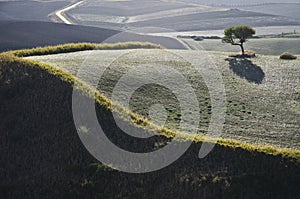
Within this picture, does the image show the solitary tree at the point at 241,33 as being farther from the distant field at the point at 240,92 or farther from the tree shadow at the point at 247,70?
the distant field at the point at 240,92

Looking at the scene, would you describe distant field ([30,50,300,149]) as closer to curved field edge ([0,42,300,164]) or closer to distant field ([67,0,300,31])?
curved field edge ([0,42,300,164])

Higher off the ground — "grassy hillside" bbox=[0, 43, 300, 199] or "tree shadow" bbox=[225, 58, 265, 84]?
"tree shadow" bbox=[225, 58, 265, 84]

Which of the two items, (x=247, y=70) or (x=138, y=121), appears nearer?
(x=138, y=121)

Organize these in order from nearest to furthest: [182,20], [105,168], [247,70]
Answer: [105,168] < [247,70] < [182,20]

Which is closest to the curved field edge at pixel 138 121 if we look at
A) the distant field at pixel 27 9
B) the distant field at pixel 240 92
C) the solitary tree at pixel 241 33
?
the distant field at pixel 240 92

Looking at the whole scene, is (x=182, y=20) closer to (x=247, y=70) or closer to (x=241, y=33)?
(x=241, y=33)

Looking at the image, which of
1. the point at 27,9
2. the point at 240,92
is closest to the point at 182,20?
the point at 27,9

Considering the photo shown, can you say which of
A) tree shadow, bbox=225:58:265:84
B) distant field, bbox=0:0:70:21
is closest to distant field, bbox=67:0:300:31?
distant field, bbox=0:0:70:21

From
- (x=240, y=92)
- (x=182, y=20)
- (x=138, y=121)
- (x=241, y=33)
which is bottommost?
(x=240, y=92)

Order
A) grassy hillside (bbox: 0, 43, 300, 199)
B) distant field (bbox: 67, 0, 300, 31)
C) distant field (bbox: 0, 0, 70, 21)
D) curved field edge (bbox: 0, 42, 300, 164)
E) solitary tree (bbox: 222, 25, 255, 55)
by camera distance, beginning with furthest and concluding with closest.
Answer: distant field (bbox: 0, 0, 70, 21) < distant field (bbox: 67, 0, 300, 31) < solitary tree (bbox: 222, 25, 255, 55) < curved field edge (bbox: 0, 42, 300, 164) < grassy hillside (bbox: 0, 43, 300, 199)
